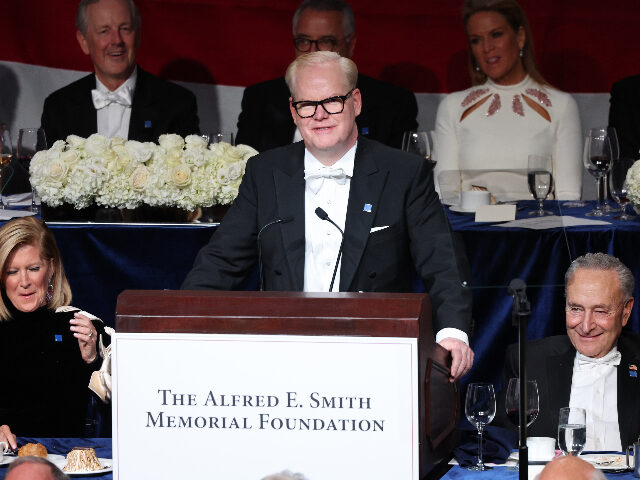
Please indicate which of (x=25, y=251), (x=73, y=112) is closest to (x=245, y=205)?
(x=25, y=251)

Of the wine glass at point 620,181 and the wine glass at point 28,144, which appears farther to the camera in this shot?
the wine glass at point 28,144

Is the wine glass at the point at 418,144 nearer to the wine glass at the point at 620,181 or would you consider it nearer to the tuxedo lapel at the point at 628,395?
the wine glass at the point at 620,181

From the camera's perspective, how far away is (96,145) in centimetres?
391

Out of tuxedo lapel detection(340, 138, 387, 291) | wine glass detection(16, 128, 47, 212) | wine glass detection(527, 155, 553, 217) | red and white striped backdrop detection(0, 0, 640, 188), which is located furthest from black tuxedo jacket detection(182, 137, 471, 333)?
red and white striped backdrop detection(0, 0, 640, 188)

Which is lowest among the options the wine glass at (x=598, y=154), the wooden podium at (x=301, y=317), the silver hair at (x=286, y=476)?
the silver hair at (x=286, y=476)

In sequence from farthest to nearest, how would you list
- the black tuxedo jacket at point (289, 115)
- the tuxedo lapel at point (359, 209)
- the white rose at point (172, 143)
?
the black tuxedo jacket at point (289, 115)
the white rose at point (172, 143)
the tuxedo lapel at point (359, 209)

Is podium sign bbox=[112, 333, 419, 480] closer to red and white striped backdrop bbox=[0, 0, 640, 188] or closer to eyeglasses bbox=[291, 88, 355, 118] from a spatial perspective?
eyeglasses bbox=[291, 88, 355, 118]

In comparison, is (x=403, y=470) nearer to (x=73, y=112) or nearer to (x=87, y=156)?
(x=87, y=156)

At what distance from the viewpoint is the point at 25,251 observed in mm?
3334

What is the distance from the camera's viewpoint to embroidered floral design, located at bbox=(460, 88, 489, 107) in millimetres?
4836

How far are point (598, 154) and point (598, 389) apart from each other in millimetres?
1105

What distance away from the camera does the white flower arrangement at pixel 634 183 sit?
386 centimetres

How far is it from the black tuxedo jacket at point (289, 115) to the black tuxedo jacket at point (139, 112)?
0.84 feet

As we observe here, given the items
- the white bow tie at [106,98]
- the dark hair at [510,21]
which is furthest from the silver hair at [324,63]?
the white bow tie at [106,98]
